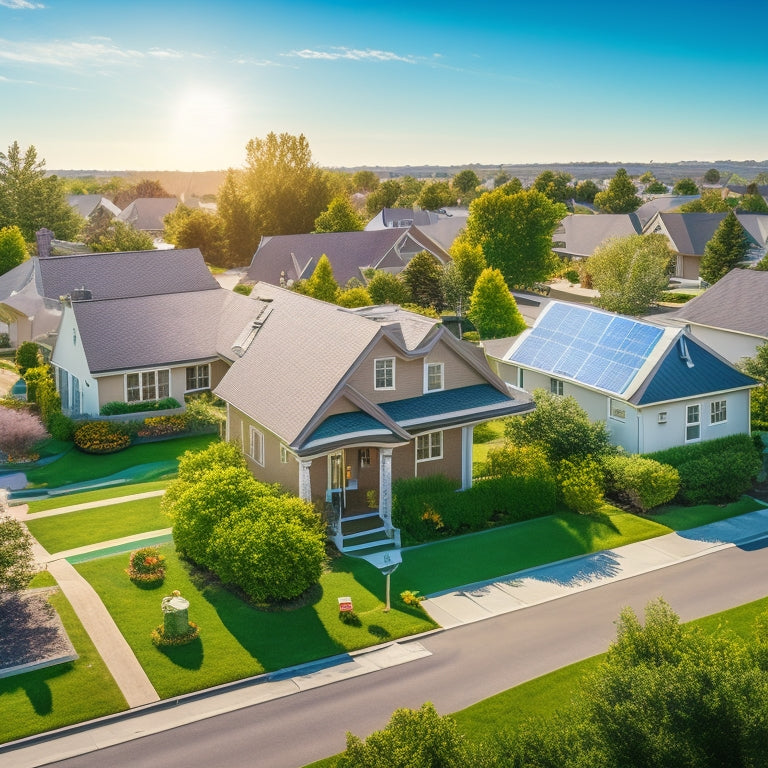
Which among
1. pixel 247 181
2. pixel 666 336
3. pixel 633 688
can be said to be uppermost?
pixel 247 181

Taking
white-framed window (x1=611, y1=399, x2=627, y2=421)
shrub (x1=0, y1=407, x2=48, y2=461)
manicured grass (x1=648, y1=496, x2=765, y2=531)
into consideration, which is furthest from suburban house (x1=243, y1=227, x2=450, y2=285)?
manicured grass (x1=648, y1=496, x2=765, y2=531)

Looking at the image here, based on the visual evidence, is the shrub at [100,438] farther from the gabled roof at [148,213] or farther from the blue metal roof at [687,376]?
the gabled roof at [148,213]

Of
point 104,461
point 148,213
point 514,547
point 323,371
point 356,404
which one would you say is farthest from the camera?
point 148,213

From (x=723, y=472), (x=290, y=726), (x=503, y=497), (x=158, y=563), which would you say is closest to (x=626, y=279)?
(x=723, y=472)

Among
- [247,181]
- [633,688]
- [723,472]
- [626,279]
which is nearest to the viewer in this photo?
[633,688]

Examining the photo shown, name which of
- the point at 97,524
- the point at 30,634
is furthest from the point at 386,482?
the point at 30,634

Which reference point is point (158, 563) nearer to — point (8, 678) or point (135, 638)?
point (135, 638)

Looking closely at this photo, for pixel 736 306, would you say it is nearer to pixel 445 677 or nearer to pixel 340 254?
pixel 445 677
